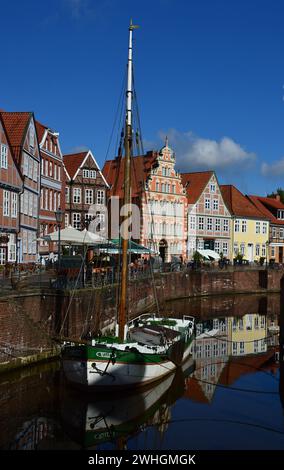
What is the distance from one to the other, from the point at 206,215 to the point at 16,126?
109 ft

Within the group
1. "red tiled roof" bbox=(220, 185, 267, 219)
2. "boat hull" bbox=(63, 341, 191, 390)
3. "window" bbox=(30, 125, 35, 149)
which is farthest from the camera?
"red tiled roof" bbox=(220, 185, 267, 219)

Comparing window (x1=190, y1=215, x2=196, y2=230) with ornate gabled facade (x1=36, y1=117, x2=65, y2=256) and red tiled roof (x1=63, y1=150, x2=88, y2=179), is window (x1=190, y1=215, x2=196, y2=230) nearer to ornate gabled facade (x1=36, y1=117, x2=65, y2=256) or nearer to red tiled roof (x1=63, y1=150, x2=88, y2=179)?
red tiled roof (x1=63, y1=150, x2=88, y2=179)

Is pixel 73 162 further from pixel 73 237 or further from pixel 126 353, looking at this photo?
pixel 126 353

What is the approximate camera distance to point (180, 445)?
53.5ft

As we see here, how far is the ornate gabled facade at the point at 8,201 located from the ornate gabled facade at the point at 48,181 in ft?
23.6

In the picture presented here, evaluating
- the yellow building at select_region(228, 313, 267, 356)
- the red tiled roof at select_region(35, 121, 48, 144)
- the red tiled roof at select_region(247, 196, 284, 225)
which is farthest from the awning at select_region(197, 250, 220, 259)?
the red tiled roof at select_region(35, 121, 48, 144)

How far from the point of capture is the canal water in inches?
658

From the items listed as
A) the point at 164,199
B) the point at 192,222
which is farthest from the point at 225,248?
the point at 164,199

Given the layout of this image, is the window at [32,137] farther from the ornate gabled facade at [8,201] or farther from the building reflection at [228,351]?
the building reflection at [228,351]

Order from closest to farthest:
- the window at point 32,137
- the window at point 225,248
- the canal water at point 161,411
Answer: the canal water at point 161,411 → the window at point 32,137 → the window at point 225,248

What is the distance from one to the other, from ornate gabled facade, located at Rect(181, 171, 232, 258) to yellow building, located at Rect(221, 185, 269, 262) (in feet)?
4.49

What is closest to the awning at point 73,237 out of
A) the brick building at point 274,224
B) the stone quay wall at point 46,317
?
the stone quay wall at point 46,317

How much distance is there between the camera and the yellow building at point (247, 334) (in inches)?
1277
